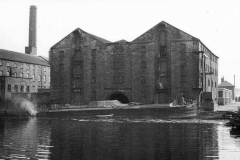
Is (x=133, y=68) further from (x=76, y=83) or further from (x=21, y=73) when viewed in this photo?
(x=21, y=73)

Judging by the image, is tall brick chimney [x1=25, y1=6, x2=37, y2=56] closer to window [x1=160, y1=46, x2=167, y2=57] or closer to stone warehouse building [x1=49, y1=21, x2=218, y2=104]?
stone warehouse building [x1=49, y1=21, x2=218, y2=104]

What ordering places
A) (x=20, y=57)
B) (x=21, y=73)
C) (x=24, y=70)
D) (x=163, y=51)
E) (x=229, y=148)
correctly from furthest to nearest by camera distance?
(x=24, y=70) < (x=20, y=57) < (x=21, y=73) < (x=163, y=51) < (x=229, y=148)

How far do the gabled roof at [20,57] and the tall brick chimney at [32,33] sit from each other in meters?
1.68

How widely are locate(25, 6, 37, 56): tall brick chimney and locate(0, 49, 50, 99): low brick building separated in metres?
1.68

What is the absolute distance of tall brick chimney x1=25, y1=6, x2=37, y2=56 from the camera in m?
66.8

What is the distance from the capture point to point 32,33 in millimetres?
67750

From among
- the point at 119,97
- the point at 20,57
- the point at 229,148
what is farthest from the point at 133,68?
the point at 229,148

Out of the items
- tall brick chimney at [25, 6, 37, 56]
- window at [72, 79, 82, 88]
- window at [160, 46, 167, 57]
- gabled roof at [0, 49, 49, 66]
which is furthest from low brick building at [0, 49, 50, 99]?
window at [160, 46, 167, 57]

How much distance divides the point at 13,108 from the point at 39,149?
38027mm

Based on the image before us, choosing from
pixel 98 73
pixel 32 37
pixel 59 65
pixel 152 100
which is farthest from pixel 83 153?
pixel 32 37

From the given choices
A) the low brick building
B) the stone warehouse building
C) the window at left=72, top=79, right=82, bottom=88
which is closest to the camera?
the stone warehouse building

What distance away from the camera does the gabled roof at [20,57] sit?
59500 mm

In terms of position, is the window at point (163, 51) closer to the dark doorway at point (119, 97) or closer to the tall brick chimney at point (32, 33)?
the dark doorway at point (119, 97)

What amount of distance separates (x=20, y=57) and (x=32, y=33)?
698cm
